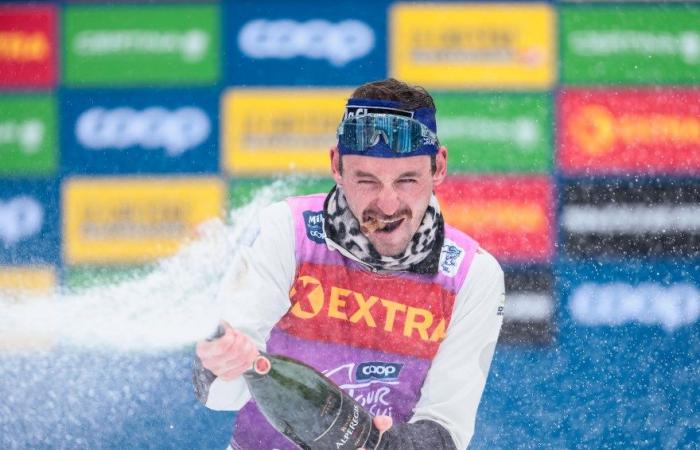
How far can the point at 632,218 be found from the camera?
320 cm

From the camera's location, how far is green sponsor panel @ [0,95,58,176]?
3182 millimetres

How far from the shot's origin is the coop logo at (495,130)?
311 cm

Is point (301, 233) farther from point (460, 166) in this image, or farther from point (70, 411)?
point (70, 411)

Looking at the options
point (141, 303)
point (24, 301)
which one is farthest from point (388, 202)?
point (24, 301)

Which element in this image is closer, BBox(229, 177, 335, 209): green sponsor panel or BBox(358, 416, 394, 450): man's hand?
BBox(358, 416, 394, 450): man's hand

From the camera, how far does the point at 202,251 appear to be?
10.2 ft

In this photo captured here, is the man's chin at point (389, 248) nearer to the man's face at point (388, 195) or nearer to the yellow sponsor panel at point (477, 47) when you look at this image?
the man's face at point (388, 195)

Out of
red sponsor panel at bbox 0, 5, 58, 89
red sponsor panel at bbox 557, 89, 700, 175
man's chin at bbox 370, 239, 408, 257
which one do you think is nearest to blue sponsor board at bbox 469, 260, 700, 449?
red sponsor panel at bbox 557, 89, 700, 175

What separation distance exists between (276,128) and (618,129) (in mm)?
1131

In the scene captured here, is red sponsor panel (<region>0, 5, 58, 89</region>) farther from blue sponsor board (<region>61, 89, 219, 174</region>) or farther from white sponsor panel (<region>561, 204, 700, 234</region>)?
white sponsor panel (<region>561, 204, 700, 234</region>)

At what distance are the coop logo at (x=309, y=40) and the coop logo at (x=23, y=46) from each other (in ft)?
2.19

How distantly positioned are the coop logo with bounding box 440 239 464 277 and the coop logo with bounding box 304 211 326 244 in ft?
0.95

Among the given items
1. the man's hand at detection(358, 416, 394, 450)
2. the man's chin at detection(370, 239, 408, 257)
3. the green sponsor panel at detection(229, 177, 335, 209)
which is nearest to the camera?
the man's hand at detection(358, 416, 394, 450)

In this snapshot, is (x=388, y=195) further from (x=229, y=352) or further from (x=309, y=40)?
(x=309, y=40)
